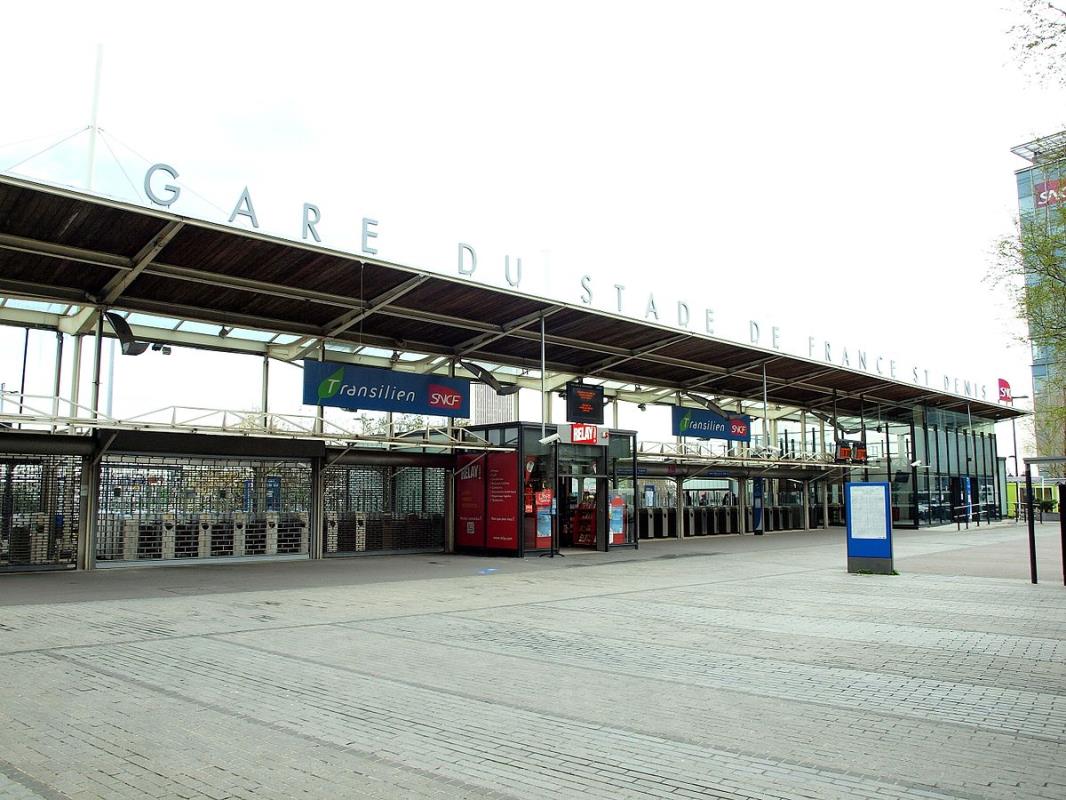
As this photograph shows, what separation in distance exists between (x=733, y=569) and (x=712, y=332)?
8.05 m

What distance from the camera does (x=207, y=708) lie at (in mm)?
5938

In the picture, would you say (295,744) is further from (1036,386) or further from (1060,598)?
(1036,386)

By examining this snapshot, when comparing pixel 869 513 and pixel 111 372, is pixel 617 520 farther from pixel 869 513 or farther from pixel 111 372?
pixel 111 372

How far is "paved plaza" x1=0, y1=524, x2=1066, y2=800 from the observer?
178 inches

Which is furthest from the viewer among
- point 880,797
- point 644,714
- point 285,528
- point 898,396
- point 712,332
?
point 898,396

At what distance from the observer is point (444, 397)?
843 inches

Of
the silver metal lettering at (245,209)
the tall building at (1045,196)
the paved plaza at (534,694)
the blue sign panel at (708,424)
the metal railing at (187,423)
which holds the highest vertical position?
the silver metal lettering at (245,209)

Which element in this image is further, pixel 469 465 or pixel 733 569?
pixel 469 465

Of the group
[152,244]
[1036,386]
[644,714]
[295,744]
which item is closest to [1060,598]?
[644,714]

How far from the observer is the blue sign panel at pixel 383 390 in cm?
1914

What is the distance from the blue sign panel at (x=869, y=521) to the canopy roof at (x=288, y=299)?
22.4 ft

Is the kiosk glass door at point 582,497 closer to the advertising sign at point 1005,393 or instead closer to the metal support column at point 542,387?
the metal support column at point 542,387

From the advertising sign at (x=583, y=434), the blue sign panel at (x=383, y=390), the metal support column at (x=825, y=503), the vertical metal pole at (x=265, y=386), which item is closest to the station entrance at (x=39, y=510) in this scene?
the vertical metal pole at (x=265, y=386)

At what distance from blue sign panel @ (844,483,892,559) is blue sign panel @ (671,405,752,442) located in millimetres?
11905
